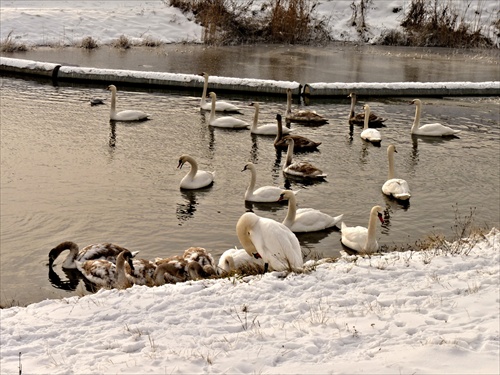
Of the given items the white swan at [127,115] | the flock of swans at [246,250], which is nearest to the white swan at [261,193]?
the flock of swans at [246,250]

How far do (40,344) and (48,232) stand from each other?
486 cm

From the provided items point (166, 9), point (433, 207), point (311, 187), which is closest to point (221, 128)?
point (311, 187)

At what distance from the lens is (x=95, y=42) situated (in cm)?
3322

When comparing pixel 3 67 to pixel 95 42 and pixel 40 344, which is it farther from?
pixel 40 344

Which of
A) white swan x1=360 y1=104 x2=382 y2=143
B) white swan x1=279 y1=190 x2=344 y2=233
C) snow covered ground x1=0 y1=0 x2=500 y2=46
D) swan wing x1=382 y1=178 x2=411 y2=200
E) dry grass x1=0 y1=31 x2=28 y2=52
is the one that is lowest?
white swan x1=279 y1=190 x2=344 y2=233

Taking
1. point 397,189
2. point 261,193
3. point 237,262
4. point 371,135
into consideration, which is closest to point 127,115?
point 371,135

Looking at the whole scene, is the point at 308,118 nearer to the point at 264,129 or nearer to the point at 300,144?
the point at 264,129

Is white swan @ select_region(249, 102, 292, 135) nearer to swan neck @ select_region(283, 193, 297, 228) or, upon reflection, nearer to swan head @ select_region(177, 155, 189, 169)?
swan head @ select_region(177, 155, 189, 169)

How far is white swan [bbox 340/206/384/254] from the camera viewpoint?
1045cm

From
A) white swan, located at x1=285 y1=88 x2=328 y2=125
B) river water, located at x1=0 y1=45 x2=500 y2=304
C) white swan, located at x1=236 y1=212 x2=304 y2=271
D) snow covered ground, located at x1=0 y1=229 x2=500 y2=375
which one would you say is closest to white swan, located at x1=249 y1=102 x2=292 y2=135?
river water, located at x1=0 y1=45 x2=500 y2=304

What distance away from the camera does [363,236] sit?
10789mm

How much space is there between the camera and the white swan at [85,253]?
33.5 feet

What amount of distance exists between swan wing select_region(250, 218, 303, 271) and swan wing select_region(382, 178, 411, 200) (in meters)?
4.60

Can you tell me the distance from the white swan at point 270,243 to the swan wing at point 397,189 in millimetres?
4535
